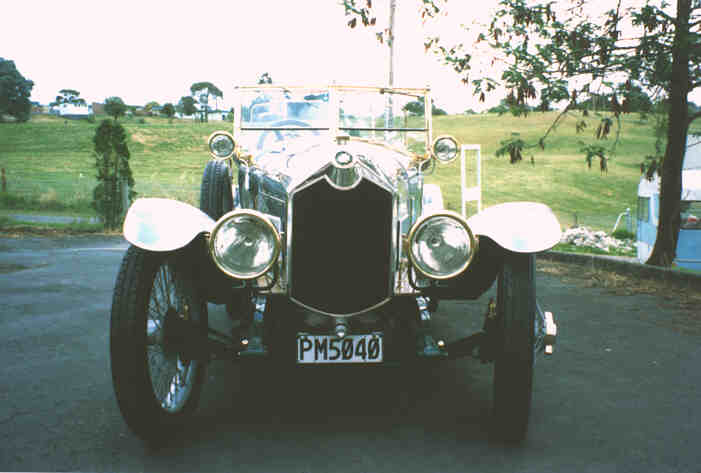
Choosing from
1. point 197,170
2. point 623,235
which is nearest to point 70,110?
point 197,170

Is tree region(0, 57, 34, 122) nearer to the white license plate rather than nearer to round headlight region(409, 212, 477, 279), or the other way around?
the white license plate

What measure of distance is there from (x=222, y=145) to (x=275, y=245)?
2.10 metres

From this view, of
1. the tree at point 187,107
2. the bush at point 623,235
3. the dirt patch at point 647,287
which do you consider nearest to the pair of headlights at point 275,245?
the dirt patch at point 647,287

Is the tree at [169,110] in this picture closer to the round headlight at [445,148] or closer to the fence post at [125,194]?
the fence post at [125,194]

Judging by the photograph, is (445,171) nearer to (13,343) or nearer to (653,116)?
(653,116)

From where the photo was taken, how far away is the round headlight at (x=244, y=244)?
284 cm

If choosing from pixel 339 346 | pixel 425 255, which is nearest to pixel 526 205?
pixel 425 255

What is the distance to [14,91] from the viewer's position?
69125mm

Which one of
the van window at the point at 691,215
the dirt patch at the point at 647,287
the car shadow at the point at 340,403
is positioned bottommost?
the dirt patch at the point at 647,287

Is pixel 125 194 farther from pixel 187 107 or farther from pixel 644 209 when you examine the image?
pixel 187 107

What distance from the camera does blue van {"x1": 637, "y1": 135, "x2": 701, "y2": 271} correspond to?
485 inches

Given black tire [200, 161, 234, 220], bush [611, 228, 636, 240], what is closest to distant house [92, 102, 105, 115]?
bush [611, 228, 636, 240]

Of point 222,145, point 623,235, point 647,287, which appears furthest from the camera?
point 623,235

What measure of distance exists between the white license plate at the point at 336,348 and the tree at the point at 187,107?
90732 mm
